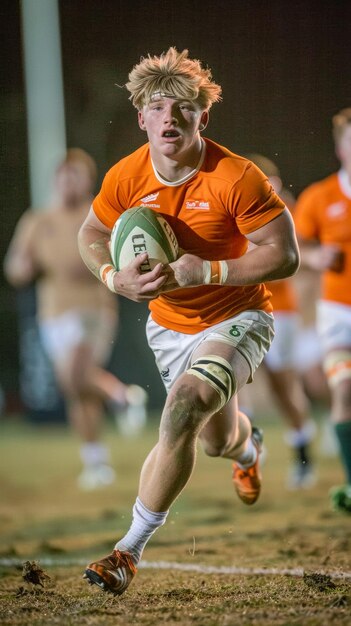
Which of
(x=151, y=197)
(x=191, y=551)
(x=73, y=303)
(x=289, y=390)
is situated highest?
(x=151, y=197)

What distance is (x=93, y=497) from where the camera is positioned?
880cm

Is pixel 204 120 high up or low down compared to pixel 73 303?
up

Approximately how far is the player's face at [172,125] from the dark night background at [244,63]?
2.00 ft

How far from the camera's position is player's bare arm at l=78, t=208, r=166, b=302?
4.39 m

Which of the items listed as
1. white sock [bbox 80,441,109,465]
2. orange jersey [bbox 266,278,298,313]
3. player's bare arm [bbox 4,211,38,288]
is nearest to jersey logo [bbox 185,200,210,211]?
orange jersey [bbox 266,278,298,313]

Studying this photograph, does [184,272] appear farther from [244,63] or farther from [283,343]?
[283,343]

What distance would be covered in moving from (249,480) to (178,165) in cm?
204

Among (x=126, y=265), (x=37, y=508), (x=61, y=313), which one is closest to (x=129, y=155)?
(x=126, y=265)

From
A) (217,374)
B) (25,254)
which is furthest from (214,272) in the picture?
(25,254)

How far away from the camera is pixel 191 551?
597 centimetres

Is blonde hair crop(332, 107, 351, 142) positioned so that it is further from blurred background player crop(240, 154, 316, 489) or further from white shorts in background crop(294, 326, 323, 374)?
white shorts in background crop(294, 326, 323, 374)

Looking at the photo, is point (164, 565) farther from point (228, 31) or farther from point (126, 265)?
point (228, 31)

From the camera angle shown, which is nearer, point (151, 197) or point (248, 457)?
point (151, 197)

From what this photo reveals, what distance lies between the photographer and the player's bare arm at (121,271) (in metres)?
4.39
